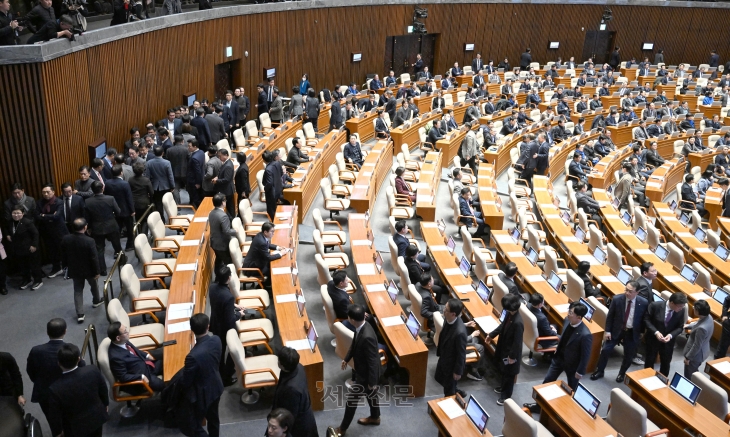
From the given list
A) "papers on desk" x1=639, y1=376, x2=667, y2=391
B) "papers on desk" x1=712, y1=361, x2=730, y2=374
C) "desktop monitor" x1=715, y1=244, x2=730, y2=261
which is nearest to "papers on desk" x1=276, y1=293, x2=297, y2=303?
"papers on desk" x1=639, y1=376, x2=667, y2=391

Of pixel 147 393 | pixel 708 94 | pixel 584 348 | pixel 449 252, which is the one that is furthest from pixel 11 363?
pixel 708 94

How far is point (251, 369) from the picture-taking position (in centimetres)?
596

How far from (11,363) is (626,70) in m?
27.6

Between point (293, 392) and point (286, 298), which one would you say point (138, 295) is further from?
point (293, 392)

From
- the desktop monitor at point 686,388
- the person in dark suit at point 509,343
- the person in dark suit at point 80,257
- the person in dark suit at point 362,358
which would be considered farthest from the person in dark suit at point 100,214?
the desktop monitor at point 686,388

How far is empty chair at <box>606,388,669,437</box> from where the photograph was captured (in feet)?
17.4

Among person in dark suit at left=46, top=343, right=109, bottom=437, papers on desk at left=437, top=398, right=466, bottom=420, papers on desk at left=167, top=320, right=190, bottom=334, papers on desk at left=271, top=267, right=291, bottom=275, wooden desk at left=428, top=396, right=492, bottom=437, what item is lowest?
wooden desk at left=428, top=396, right=492, bottom=437

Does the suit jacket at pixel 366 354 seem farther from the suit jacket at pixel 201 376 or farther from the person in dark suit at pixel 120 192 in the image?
the person in dark suit at pixel 120 192

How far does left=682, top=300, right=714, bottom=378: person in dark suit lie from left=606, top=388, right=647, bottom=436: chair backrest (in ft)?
5.79

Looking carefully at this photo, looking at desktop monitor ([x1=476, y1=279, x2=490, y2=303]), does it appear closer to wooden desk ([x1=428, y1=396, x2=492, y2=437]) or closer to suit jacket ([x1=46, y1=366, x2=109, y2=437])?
wooden desk ([x1=428, y1=396, x2=492, y2=437])

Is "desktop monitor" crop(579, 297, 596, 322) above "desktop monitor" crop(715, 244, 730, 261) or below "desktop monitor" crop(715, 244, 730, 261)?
above

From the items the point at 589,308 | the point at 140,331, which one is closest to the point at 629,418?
the point at 589,308

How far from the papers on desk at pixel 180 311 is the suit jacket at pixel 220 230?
146 cm

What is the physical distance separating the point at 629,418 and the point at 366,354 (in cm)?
239
